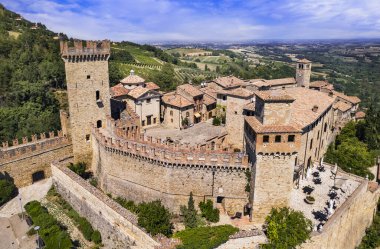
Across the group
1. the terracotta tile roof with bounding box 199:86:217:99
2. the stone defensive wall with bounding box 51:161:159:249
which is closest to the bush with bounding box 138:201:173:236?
the stone defensive wall with bounding box 51:161:159:249

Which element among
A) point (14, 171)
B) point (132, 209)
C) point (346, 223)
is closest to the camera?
point (346, 223)

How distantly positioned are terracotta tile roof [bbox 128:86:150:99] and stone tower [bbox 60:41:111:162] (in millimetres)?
10422

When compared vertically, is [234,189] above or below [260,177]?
below

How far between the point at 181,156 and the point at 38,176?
1880 centimetres

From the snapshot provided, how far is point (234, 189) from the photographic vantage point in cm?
2798

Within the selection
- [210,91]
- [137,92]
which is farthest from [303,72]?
[137,92]

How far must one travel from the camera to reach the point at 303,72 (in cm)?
6612

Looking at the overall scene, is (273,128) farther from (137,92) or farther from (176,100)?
(176,100)

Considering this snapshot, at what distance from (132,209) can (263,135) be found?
14157 mm

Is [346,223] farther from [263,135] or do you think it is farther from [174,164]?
[174,164]

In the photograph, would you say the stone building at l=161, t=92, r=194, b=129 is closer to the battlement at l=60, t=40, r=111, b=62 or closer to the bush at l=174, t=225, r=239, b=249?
the battlement at l=60, t=40, r=111, b=62

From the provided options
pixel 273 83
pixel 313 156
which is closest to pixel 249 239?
pixel 313 156

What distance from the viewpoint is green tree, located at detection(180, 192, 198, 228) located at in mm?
26562

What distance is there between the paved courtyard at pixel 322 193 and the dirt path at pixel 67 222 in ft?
61.0
